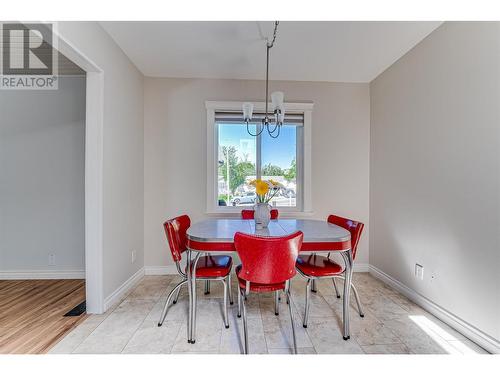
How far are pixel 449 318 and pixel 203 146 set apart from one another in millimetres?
2952

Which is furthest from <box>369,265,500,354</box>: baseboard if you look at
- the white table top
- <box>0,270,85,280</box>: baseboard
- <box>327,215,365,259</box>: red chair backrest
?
<box>0,270,85,280</box>: baseboard

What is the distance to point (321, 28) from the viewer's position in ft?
6.57

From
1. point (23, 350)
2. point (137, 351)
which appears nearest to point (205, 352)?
point (137, 351)

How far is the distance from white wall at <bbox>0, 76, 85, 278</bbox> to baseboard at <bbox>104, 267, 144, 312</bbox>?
67cm

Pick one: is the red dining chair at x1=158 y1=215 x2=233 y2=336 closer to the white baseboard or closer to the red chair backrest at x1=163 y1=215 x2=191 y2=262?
the red chair backrest at x1=163 y1=215 x2=191 y2=262

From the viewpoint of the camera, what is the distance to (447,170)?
189 cm

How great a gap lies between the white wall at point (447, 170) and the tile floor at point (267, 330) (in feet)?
1.03

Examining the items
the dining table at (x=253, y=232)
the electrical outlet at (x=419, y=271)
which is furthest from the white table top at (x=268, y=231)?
the electrical outlet at (x=419, y=271)

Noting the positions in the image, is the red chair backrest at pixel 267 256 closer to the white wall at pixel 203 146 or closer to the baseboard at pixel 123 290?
the baseboard at pixel 123 290

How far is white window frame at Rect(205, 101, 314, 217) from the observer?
115 inches

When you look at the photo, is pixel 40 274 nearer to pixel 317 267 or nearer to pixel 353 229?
pixel 317 267

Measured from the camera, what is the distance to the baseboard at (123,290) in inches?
82.0
